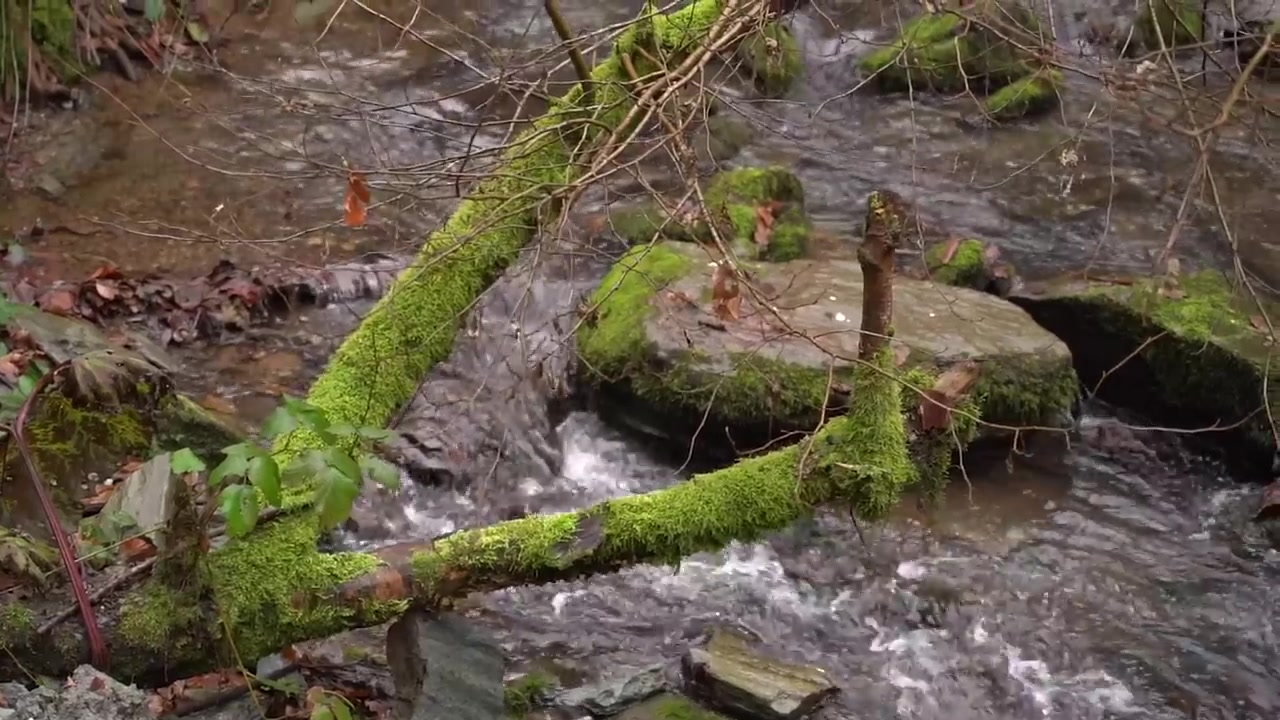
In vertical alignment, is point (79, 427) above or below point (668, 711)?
above

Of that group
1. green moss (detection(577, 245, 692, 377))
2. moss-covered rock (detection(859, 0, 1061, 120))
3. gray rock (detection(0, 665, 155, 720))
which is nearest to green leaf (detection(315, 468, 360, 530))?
gray rock (detection(0, 665, 155, 720))

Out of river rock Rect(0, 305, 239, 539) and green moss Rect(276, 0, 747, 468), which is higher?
green moss Rect(276, 0, 747, 468)

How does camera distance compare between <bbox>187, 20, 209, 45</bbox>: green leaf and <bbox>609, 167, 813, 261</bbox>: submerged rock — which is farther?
<bbox>187, 20, 209, 45</bbox>: green leaf

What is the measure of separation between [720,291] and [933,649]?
5.21ft

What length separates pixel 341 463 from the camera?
2.39 metres

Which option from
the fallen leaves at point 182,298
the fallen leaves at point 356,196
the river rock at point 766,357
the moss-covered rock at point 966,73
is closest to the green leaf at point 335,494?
the fallen leaves at point 356,196

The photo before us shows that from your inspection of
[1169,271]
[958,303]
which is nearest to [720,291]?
[958,303]

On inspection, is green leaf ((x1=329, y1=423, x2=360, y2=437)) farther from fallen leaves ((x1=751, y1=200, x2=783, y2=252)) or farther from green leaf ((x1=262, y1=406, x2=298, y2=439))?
fallen leaves ((x1=751, y1=200, x2=783, y2=252))

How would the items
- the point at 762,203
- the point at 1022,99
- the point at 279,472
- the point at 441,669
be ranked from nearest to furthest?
the point at 279,472
the point at 441,669
the point at 762,203
the point at 1022,99

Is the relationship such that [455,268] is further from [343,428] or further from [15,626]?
[15,626]

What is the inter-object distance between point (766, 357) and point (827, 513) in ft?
2.41

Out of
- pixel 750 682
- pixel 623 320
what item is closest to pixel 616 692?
pixel 750 682

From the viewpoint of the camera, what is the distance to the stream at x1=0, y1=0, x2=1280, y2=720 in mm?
3939

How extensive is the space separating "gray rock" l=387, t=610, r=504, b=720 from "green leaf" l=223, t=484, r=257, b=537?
0.61 meters
